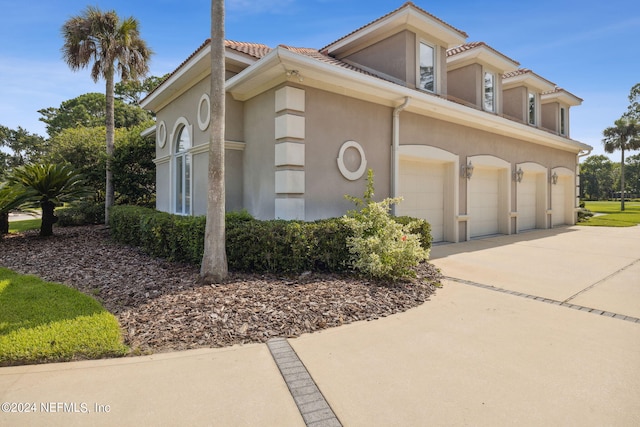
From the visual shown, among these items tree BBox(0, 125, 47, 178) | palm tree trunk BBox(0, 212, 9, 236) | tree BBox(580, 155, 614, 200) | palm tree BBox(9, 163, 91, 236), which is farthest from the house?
tree BBox(580, 155, 614, 200)

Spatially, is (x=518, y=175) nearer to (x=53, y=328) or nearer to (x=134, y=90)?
(x=53, y=328)

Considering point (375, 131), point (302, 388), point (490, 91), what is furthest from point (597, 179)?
point (302, 388)

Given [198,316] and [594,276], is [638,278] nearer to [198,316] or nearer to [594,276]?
[594,276]

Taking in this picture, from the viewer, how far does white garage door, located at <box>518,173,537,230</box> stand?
1389cm

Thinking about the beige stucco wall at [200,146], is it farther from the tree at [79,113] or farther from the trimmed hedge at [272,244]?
the tree at [79,113]

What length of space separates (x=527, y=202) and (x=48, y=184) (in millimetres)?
16995

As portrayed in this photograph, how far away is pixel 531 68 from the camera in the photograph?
14.3m

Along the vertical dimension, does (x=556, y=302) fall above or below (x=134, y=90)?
below

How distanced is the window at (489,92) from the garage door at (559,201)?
5.82 metres

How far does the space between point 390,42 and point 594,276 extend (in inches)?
303

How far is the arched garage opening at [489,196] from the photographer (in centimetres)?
1140

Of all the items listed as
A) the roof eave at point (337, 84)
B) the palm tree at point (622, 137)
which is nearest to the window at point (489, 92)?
the roof eave at point (337, 84)

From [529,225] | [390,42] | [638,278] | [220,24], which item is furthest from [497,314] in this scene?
[529,225]

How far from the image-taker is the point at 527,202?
14352 millimetres
